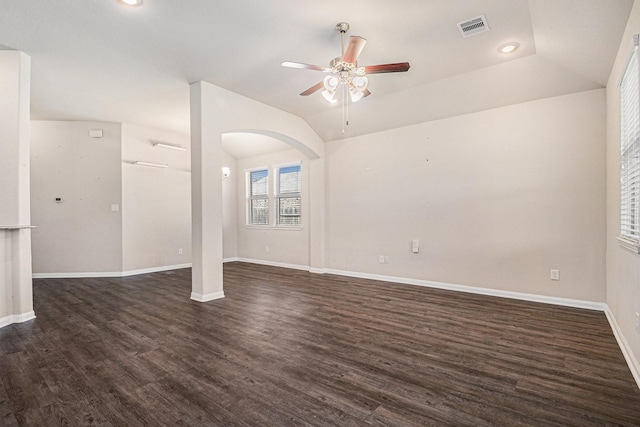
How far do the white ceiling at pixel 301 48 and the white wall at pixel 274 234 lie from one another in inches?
83.8

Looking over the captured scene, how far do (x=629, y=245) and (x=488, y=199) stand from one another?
198cm

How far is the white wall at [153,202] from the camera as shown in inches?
230

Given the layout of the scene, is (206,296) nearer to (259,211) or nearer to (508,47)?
(259,211)

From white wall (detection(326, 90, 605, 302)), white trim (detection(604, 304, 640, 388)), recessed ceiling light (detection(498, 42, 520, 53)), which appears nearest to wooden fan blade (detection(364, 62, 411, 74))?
recessed ceiling light (detection(498, 42, 520, 53))

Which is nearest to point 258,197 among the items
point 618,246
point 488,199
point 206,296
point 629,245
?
point 206,296

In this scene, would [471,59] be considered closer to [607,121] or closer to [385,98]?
[385,98]

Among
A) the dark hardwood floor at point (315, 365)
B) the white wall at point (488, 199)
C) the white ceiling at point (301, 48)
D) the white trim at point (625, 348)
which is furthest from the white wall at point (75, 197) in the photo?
the white trim at point (625, 348)

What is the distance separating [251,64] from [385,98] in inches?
77.9

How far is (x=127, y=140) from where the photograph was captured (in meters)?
5.81

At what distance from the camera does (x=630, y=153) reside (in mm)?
2455

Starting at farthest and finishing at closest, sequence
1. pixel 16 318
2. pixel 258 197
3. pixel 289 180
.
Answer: pixel 258 197, pixel 289 180, pixel 16 318

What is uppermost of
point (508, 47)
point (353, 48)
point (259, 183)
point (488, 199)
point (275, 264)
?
point (508, 47)

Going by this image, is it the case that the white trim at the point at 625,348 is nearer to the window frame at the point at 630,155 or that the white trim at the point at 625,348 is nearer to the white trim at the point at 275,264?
the window frame at the point at 630,155

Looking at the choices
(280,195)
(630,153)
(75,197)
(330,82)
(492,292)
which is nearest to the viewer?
(630,153)
